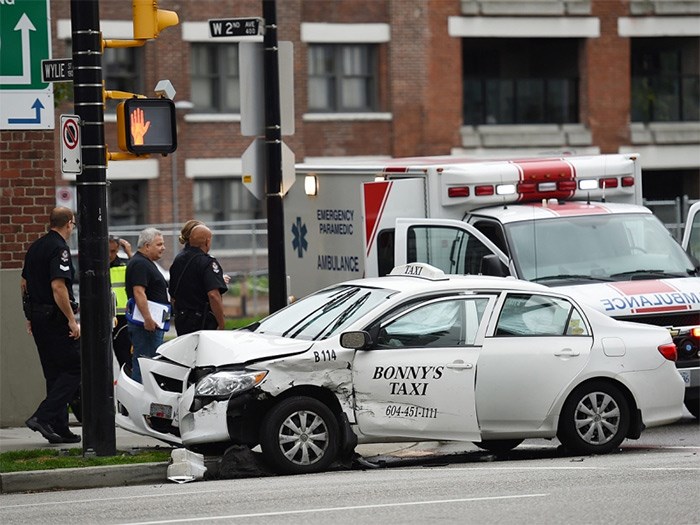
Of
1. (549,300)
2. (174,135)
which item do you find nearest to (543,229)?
(549,300)

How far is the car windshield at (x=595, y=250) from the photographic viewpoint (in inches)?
553

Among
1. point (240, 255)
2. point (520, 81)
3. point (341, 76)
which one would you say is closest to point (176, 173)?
point (240, 255)

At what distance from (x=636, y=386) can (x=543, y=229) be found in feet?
9.08

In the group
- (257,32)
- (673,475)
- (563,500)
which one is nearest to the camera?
(563,500)

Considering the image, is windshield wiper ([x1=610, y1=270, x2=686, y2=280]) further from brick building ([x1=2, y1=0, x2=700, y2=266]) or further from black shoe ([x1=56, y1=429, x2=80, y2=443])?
brick building ([x1=2, y1=0, x2=700, y2=266])

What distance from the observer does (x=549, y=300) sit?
12.0 meters

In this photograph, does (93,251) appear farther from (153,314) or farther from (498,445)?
(498,445)

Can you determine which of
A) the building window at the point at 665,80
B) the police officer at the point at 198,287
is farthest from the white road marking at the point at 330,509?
the building window at the point at 665,80

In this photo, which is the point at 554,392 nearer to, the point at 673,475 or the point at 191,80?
the point at 673,475

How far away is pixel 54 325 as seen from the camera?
42.3ft

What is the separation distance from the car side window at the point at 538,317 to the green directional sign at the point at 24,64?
476 cm

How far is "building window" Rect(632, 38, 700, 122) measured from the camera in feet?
140

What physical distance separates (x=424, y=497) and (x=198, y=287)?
15.9ft

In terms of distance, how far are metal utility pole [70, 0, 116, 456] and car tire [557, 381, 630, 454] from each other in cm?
361
